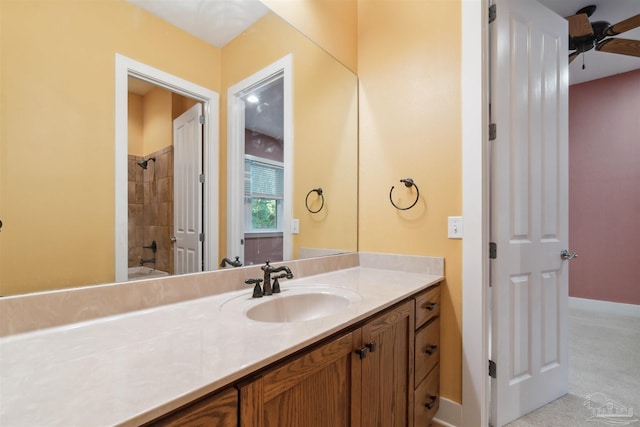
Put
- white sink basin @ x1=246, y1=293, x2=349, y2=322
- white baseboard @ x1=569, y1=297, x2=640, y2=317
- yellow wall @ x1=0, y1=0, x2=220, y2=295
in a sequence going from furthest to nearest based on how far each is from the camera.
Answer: white baseboard @ x1=569, y1=297, x2=640, y2=317, white sink basin @ x1=246, y1=293, x2=349, y2=322, yellow wall @ x1=0, y1=0, x2=220, y2=295

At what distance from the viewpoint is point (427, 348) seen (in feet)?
4.59

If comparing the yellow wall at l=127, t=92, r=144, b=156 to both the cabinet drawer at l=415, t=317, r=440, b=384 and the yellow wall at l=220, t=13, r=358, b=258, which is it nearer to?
the yellow wall at l=220, t=13, r=358, b=258

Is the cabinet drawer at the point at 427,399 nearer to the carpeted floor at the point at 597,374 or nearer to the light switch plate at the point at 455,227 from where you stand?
the carpeted floor at the point at 597,374

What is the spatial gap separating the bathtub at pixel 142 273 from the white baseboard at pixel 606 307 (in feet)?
14.7

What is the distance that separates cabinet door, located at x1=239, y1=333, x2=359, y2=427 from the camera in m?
0.62

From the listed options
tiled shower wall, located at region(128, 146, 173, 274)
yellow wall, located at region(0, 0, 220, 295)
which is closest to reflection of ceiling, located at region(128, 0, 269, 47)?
yellow wall, located at region(0, 0, 220, 295)

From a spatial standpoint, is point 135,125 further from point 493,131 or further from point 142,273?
point 493,131

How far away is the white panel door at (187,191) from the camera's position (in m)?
1.10

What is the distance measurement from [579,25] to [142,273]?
3.25m

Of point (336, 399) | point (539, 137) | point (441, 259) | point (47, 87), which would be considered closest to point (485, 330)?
point (441, 259)

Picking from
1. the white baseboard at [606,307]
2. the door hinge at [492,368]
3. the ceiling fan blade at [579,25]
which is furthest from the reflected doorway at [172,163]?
the white baseboard at [606,307]

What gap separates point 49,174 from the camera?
83cm

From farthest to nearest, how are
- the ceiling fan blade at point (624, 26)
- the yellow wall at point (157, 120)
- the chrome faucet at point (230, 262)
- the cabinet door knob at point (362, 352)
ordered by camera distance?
the ceiling fan blade at point (624, 26), the chrome faucet at point (230, 262), the yellow wall at point (157, 120), the cabinet door knob at point (362, 352)

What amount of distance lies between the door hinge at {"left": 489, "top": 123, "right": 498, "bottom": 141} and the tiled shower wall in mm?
1552
